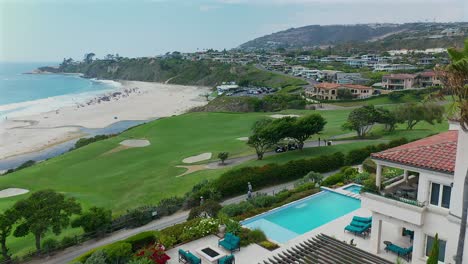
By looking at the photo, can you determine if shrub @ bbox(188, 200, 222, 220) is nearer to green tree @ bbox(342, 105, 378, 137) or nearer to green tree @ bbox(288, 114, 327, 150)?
green tree @ bbox(288, 114, 327, 150)

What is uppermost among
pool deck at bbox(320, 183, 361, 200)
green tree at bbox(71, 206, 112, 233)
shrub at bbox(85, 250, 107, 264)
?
shrub at bbox(85, 250, 107, 264)

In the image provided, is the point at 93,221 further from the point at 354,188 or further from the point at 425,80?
the point at 425,80

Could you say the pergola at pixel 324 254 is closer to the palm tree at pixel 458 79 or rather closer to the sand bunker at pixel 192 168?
the palm tree at pixel 458 79

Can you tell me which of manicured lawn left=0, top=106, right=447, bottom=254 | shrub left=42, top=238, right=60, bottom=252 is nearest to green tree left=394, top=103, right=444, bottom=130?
manicured lawn left=0, top=106, right=447, bottom=254

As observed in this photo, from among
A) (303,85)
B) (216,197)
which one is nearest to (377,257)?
(216,197)

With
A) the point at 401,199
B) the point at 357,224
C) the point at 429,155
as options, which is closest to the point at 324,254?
the point at 357,224

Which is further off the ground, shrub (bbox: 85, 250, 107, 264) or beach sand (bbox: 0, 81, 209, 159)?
shrub (bbox: 85, 250, 107, 264)
